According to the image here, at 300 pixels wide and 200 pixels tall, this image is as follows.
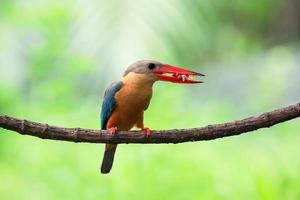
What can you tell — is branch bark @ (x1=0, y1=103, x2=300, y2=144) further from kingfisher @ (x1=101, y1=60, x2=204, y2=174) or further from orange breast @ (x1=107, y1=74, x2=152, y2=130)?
orange breast @ (x1=107, y1=74, x2=152, y2=130)

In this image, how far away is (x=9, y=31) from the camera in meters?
3.69

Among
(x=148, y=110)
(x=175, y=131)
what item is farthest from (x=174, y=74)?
(x=148, y=110)

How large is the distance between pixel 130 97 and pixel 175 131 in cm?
23

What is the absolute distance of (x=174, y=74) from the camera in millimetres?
1180

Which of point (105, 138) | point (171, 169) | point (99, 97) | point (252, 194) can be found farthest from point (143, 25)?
point (105, 138)

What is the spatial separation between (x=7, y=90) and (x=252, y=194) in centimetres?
128

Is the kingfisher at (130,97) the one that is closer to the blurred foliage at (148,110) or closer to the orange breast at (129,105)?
the orange breast at (129,105)

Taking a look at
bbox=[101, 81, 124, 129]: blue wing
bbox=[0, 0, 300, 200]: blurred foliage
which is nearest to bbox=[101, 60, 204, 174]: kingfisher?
bbox=[101, 81, 124, 129]: blue wing

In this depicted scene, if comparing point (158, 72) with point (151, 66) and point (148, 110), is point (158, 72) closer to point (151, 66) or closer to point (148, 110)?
point (151, 66)

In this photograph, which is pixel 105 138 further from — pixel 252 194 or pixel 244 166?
pixel 244 166

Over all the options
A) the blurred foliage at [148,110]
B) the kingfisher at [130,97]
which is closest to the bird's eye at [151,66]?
the kingfisher at [130,97]

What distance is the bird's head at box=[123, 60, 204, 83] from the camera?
1.13 metres

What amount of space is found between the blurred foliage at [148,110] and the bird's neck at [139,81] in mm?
1179

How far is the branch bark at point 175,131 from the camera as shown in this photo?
3.69 ft
